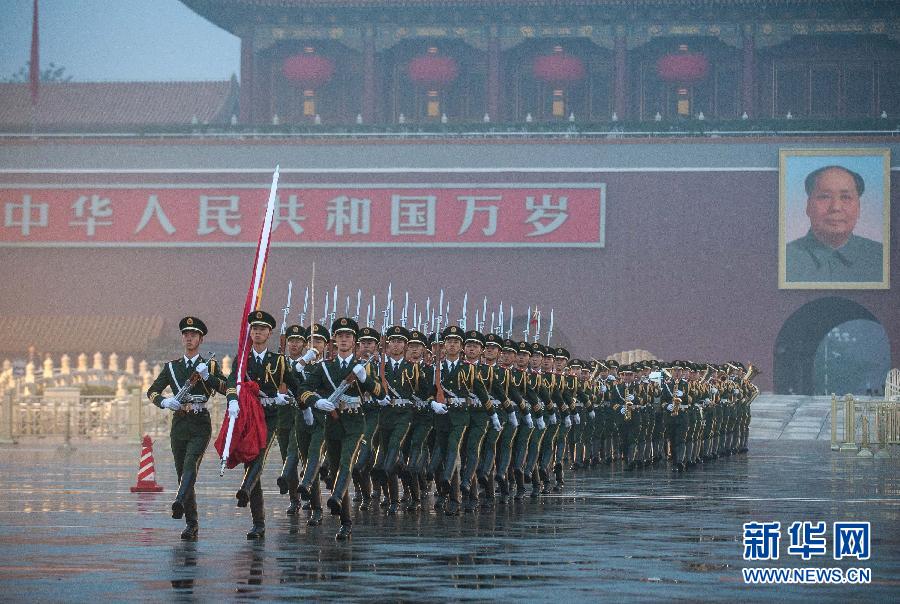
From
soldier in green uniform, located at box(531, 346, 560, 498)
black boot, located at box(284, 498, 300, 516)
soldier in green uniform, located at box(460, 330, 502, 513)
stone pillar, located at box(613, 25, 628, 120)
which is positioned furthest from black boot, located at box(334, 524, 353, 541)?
stone pillar, located at box(613, 25, 628, 120)

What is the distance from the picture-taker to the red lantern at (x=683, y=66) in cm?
4159

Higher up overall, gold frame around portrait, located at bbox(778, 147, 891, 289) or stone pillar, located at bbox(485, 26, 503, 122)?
stone pillar, located at bbox(485, 26, 503, 122)

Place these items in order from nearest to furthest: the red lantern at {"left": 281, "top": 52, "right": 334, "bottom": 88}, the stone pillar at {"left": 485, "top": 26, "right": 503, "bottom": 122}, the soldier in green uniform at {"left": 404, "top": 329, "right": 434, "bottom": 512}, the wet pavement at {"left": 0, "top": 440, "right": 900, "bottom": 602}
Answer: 1. the wet pavement at {"left": 0, "top": 440, "right": 900, "bottom": 602}
2. the soldier in green uniform at {"left": 404, "top": 329, "right": 434, "bottom": 512}
3. the stone pillar at {"left": 485, "top": 26, "right": 503, "bottom": 122}
4. the red lantern at {"left": 281, "top": 52, "right": 334, "bottom": 88}

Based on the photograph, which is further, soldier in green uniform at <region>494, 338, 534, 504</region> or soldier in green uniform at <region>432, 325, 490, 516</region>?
soldier in green uniform at <region>494, 338, 534, 504</region>

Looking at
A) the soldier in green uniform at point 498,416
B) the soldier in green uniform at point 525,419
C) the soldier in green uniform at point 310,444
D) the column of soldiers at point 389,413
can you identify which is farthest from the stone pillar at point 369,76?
the soldier in green uniform at point 310,444

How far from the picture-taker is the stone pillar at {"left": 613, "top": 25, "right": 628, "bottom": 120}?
4138cm

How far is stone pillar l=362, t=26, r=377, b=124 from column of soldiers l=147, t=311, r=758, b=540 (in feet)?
75.5

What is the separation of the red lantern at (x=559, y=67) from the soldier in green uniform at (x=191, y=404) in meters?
31.4

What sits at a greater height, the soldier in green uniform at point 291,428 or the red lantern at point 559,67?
the red lantern at point 559,67

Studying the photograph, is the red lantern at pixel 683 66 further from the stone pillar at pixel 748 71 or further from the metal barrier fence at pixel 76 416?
the metal barrier fence at pixel 76 416

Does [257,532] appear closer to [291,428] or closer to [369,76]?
[291,428]

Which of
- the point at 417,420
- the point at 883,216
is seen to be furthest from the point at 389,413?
the point at 883,216

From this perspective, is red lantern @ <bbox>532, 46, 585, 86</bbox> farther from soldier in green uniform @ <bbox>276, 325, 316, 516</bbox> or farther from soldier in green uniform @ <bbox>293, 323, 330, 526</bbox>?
soldier in green uniform @ <bbox>293, 323, 330, 526</bbox>

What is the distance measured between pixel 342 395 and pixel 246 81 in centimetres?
3229
